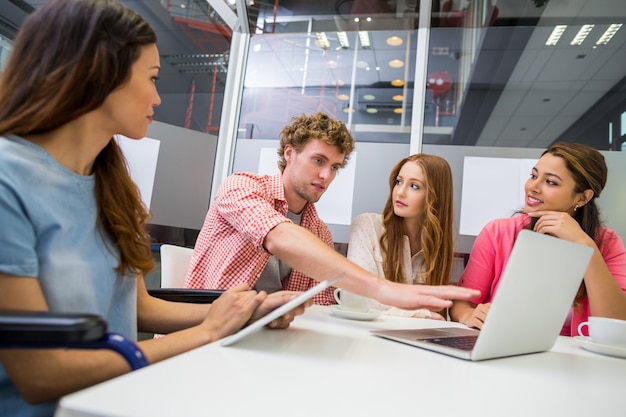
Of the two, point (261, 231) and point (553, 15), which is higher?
point (553, 15)

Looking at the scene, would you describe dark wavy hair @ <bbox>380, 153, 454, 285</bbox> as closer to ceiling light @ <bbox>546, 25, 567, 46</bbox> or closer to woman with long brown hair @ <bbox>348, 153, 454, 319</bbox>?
woman with long brown hair @ <bbox>348, 153, 454, 319</bbox>

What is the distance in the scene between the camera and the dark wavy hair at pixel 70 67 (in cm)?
77

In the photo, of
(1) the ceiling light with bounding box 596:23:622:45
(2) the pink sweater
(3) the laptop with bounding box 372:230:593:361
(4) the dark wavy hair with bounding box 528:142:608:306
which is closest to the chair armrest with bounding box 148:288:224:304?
(3) the laptop with bounding box 372:230:593:361

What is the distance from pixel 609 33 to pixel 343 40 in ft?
5.51

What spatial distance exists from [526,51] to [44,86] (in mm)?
2984

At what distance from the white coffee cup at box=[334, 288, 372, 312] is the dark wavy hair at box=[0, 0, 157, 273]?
0.59 metres

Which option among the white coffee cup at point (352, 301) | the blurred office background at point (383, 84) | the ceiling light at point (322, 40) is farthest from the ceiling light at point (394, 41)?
the white coffee cup at point (352, 301)

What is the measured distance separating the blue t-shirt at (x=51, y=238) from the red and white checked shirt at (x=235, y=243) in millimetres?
662

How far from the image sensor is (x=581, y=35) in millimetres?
2939

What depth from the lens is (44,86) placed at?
2.52ft

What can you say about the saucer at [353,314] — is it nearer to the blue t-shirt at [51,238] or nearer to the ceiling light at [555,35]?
the blue t-shirt at [51,238]

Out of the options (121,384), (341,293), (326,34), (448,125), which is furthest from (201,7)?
(121,384)

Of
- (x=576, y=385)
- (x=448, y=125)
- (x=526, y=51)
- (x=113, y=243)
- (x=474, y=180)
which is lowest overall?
(x=576, y=385)

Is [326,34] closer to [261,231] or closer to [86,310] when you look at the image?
[261,231]
